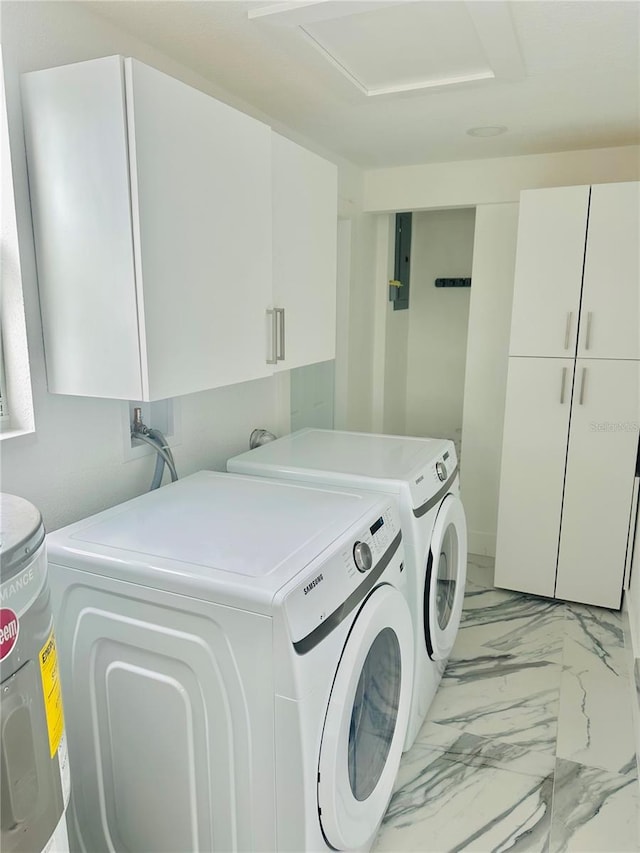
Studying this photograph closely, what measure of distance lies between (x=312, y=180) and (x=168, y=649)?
1605 mm

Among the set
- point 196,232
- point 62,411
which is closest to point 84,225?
point 196,232

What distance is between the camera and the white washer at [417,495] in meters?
1.90

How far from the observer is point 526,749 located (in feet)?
6.82

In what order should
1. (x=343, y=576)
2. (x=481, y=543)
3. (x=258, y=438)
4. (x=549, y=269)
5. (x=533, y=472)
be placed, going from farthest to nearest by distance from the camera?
(x=481, y=543) < (x=533, y=472) < (x=549, y=269) < (x=258, y=438) < (x=343, y=576)

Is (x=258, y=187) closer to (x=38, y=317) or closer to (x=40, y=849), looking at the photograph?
(x=38, y=317)

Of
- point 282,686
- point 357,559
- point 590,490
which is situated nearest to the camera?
point 282,686

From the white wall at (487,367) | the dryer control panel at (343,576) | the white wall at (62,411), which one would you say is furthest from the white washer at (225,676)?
the white wall at (487,367)

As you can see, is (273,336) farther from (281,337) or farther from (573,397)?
(573,397)

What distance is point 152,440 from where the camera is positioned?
1901 millimetres

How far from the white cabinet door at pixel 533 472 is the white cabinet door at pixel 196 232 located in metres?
1.56

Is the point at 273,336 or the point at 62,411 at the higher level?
the point at 273,336

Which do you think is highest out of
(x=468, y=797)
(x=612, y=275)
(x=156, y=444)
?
(x=612, y=275)

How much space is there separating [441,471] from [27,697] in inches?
63.1

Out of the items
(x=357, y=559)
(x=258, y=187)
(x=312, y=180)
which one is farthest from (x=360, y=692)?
(x=312, y=180)
